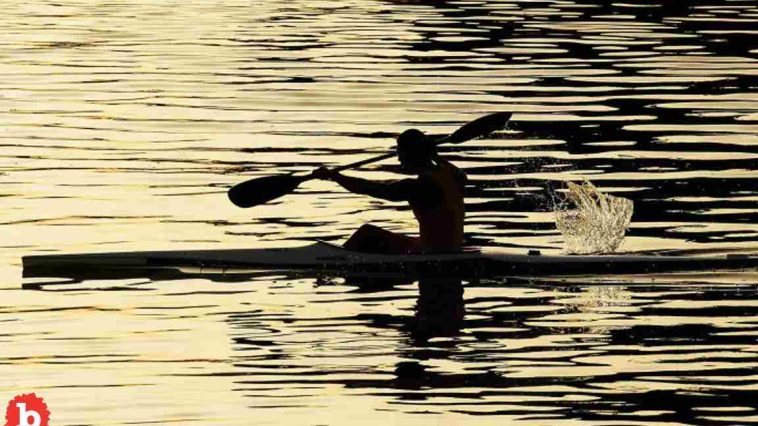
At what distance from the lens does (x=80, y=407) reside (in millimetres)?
12391

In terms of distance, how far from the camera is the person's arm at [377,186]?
16766mm

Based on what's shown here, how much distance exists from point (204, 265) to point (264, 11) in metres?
37.1

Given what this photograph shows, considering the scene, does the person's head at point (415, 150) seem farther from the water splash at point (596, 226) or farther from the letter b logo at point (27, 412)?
the letter b logo at point (27, 412)

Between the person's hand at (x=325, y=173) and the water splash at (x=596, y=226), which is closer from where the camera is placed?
the person's hand at (x=325, y=173)

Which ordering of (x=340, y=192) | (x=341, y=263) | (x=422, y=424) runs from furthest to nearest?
(x=340, y=192) → (x=341, y=263) → (x=422, y=424)

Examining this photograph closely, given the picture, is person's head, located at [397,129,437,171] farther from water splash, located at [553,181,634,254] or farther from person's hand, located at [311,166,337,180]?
water splash, located at [553,181,634,254]

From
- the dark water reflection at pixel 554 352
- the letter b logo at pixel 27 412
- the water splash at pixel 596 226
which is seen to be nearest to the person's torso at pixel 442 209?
the dark water reflection at pixel 554 352

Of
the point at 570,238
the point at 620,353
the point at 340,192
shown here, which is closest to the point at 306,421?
the point at 620,353

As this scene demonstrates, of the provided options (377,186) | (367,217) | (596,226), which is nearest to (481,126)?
(596,226)

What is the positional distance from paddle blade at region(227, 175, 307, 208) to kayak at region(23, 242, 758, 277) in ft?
2.64

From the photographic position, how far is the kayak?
663 inches

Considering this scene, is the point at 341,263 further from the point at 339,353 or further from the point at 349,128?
the point at 349,128

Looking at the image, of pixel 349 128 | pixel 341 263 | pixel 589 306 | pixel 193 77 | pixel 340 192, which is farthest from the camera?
pixel 193 77

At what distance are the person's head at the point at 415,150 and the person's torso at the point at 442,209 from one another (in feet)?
0.32
